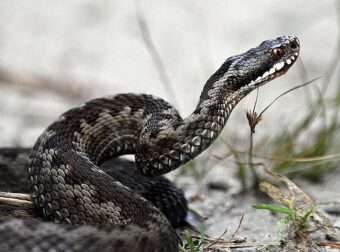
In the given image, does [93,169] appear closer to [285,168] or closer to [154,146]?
[154,146]

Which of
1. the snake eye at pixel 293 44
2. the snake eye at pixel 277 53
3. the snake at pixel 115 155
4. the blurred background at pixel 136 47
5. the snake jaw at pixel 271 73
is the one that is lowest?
the snake at pixel 115 155

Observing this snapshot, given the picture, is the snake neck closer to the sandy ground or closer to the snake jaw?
the snake jaw

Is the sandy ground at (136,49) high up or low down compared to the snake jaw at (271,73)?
up

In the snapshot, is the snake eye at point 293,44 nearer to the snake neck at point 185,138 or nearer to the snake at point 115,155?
the snake at point 115,155

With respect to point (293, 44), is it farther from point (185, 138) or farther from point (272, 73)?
point (185, 138)

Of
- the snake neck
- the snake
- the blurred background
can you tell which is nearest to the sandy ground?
the blurred background

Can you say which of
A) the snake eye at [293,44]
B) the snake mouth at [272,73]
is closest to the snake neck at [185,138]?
the snake mouth at [272,73]

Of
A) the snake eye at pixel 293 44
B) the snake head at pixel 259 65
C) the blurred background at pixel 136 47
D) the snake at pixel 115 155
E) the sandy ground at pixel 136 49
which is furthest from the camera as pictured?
the blurred background at pixel 136 47

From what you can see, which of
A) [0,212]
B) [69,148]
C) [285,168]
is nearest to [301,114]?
[285,168]

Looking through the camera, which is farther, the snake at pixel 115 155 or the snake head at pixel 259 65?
the snake head at pixel 259 65
